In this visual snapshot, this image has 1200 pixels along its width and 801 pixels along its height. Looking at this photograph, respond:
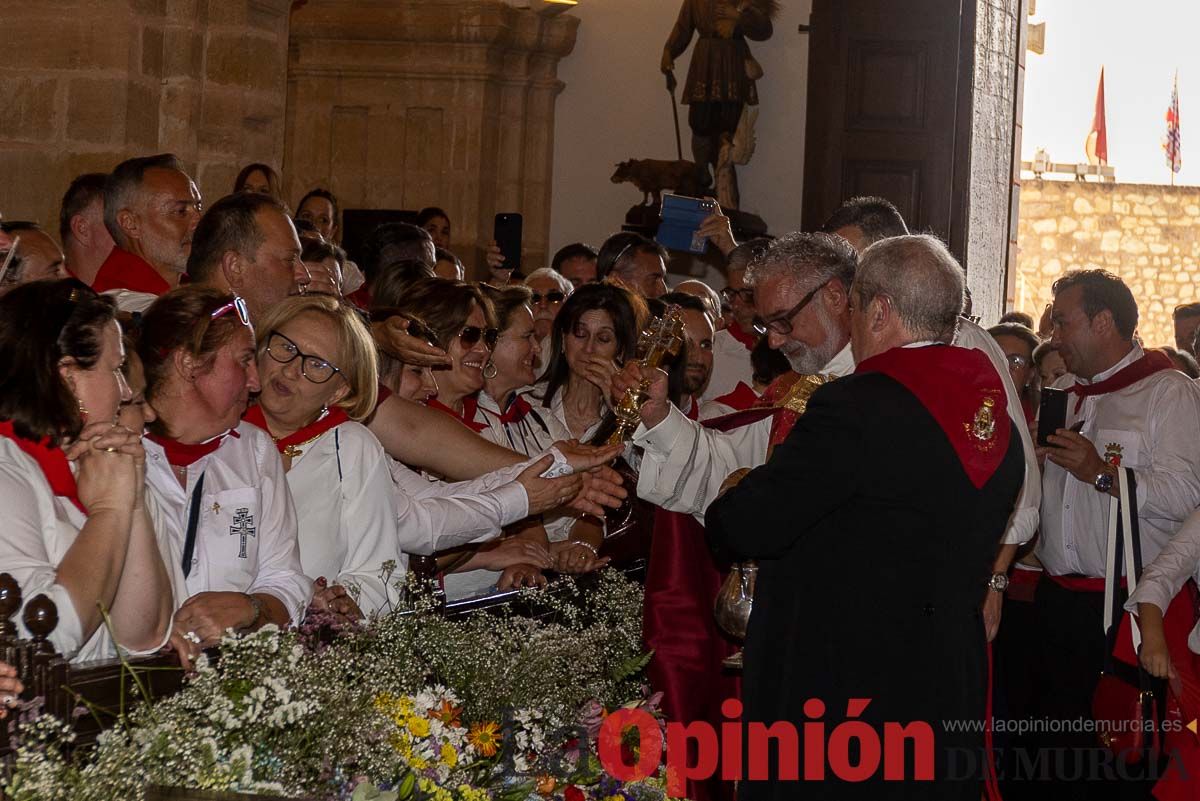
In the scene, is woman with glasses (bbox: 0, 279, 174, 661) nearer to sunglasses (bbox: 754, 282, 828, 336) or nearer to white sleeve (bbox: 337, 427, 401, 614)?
white sleeve (bbox: 337, 427, 401, 614)

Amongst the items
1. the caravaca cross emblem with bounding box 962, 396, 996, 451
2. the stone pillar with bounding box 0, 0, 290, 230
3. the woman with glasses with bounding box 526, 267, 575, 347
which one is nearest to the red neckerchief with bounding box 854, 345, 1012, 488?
the caravaca cross emblem with bounding box 962, 396, 996, 451

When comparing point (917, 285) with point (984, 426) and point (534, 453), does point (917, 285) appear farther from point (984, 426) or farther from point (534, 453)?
point (534, 453)

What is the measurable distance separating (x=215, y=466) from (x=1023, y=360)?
5068mm

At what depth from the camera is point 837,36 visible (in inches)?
459

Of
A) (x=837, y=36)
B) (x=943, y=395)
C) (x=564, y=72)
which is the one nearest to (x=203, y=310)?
(x=943, y=395)

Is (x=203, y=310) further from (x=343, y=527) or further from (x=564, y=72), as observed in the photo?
(x=564, y=72)

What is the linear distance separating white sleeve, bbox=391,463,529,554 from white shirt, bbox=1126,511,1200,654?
7.54 feet

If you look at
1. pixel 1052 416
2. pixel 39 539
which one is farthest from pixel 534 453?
pixel 39 539

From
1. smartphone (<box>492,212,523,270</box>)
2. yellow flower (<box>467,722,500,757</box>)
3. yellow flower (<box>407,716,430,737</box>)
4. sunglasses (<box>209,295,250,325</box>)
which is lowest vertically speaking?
yellow flower (<box>467,722,500,757</box>)

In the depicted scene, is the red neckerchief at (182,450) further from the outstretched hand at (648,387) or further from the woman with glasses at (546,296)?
the woman with glasses at (546,296)

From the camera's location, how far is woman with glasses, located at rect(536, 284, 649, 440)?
238 inches

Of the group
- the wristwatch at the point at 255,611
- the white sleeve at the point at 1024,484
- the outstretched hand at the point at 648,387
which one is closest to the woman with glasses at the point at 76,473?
the wristwatch at the point at 255,611

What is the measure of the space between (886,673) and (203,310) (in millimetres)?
1829

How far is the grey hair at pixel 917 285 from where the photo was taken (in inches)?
149
